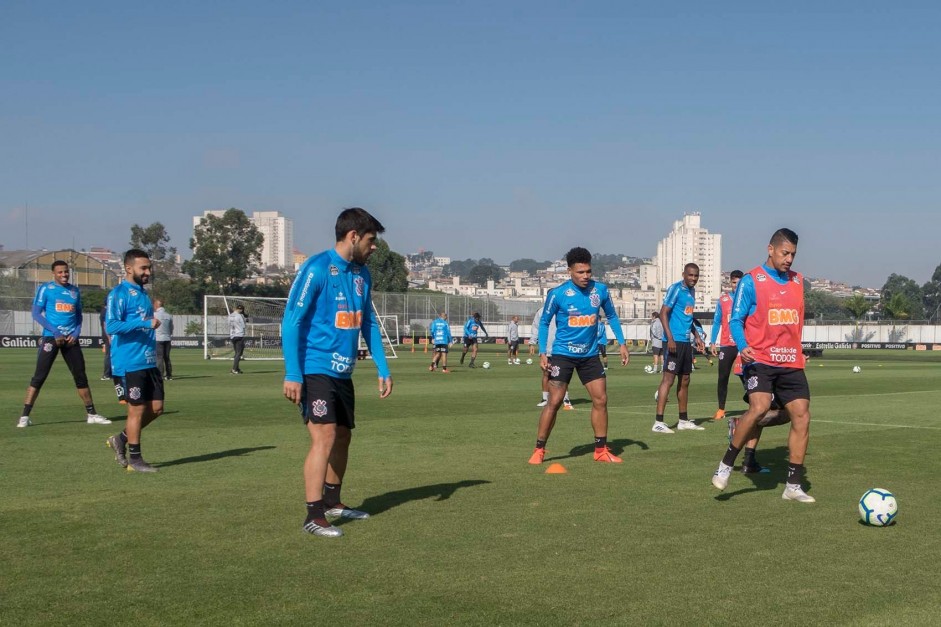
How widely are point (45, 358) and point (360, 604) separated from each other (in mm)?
11141

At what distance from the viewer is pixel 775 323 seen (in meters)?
8.62

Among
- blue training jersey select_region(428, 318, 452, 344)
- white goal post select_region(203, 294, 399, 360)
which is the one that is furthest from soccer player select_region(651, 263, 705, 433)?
white goal post select_region(203, 294, 399, 360)

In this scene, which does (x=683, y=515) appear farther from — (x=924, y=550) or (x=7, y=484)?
(x=7, y=484)

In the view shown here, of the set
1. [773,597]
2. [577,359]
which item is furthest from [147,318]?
[773,597]

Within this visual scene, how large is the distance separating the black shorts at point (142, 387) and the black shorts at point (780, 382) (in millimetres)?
6106

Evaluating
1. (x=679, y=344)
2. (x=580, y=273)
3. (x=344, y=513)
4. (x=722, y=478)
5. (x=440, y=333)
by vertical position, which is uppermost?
(x=580, y=273)

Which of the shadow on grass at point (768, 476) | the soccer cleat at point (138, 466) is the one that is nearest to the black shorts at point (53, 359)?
the soccer cleat at point (138, 466)

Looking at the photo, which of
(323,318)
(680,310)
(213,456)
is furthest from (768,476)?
(213,456)

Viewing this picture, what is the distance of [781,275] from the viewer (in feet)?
29.0

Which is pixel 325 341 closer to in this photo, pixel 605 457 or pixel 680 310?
pixel 605 457

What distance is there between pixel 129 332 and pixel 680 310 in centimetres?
800

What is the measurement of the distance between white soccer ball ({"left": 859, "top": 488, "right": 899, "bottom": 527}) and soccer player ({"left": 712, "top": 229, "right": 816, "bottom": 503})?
1139 millimetres

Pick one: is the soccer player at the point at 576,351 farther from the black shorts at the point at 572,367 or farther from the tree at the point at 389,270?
the tree at the point at 389,270

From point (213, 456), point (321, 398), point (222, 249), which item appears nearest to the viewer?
point (321, 398)
